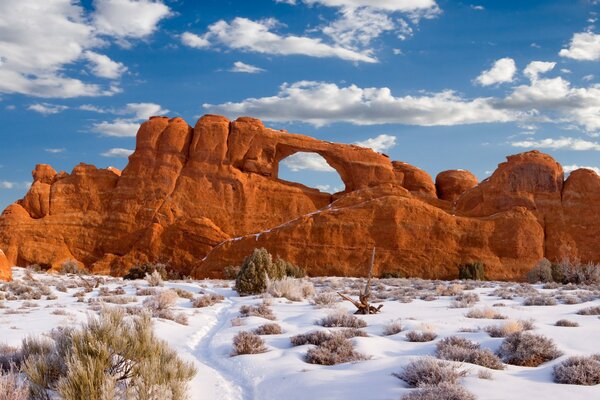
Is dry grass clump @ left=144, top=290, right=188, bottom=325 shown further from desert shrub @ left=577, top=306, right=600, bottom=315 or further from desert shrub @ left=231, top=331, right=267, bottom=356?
desert shrub @ left=577, top=306, right=600, bottom=315

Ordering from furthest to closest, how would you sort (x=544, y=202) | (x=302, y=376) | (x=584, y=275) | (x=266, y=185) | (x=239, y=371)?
(x=266, y=185)
(x=544, y=202)
(x=584, y=275)
(x=239, y=371)
(x=302, y=376)

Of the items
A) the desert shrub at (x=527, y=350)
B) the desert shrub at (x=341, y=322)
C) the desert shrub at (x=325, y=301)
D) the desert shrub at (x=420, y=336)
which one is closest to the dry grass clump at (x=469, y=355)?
the desert shrub at (x=527, y=350)

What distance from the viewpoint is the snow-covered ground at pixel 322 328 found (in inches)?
254

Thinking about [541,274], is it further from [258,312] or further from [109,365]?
[109,365]

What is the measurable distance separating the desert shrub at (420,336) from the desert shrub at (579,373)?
8.79 feet

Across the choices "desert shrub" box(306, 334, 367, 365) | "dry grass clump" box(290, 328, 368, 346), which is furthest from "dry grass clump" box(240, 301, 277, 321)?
"desert shrub" box(306, 334, 367, 365)

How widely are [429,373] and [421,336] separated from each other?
2.96 m

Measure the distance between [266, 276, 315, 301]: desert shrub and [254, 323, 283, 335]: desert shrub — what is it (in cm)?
603

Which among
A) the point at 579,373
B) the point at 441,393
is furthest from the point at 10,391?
the point at 579,373

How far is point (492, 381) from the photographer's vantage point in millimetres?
6480

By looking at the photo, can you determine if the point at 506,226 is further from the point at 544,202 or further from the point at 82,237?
the point at 82,237

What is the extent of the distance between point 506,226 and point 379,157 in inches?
722

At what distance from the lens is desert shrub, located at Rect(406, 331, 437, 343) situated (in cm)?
935

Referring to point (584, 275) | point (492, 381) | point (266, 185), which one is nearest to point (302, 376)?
point (492, 381)
